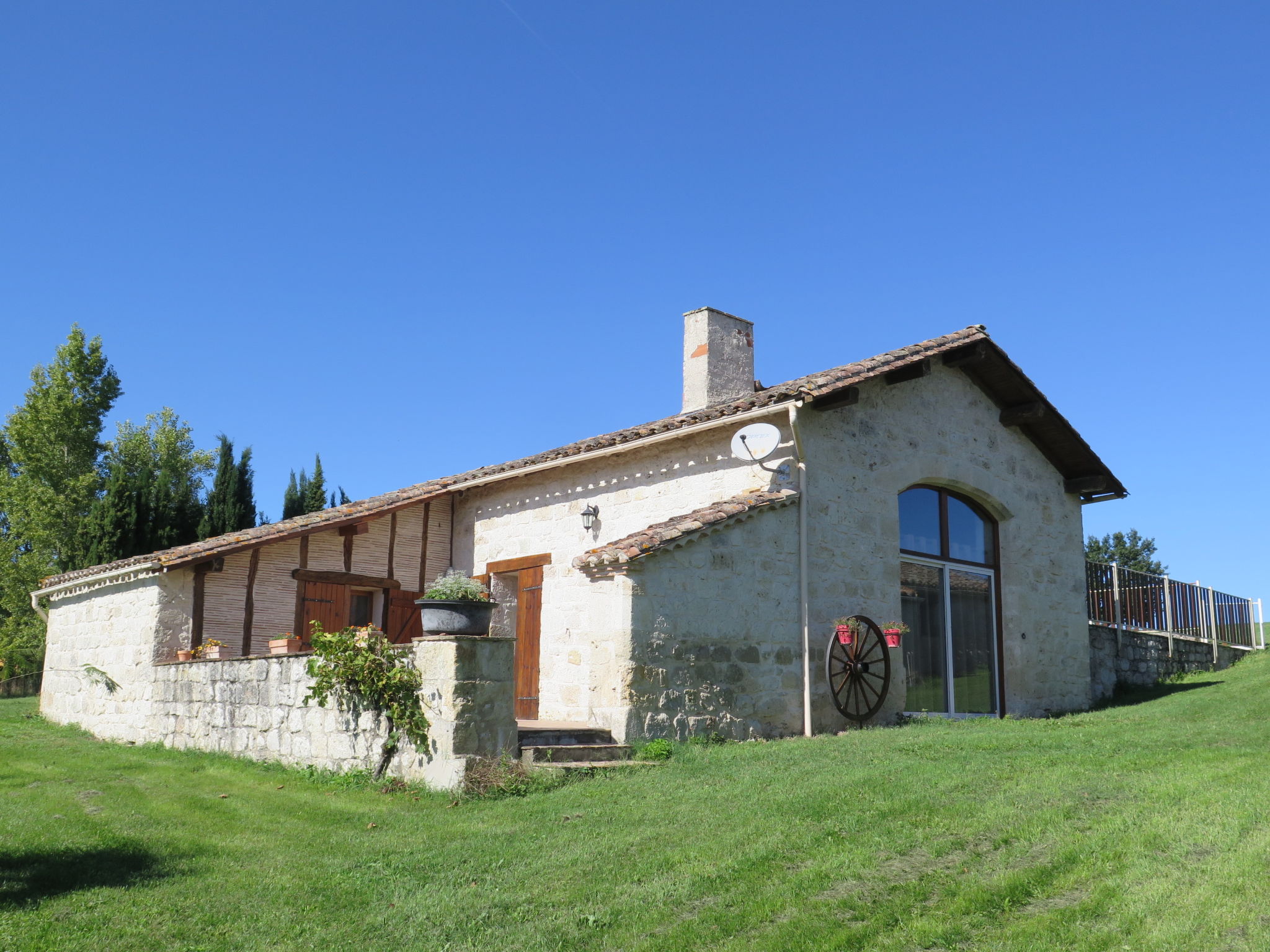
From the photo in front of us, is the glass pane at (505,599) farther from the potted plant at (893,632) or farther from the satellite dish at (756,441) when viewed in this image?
the potted plant at (893,632)

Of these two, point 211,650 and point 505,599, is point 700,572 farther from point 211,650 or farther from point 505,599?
point 211,650

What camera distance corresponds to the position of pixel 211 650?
12.7m

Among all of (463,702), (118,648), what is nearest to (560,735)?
(463,702)

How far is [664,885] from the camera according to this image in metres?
5.50

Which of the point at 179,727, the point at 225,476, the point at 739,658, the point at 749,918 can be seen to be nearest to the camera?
the point at 749,918

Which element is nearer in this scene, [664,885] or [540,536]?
[664,885]

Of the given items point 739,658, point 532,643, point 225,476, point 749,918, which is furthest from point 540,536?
point 225,476

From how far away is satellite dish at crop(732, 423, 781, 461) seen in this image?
11250mm

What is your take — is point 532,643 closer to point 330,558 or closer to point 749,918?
point 330,558

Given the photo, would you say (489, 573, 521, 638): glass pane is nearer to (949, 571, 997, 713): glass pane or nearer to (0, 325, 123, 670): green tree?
(949, 571, 997, 713): glass pane

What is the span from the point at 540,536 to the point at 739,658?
441 cm

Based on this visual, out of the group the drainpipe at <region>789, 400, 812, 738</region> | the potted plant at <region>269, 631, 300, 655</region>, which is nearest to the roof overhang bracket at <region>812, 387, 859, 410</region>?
the drainpipe at <region>789, 400, 812, 738</region>

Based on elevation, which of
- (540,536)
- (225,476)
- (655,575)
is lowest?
(655,575)

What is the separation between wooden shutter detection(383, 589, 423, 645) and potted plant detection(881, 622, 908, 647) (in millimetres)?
6856
